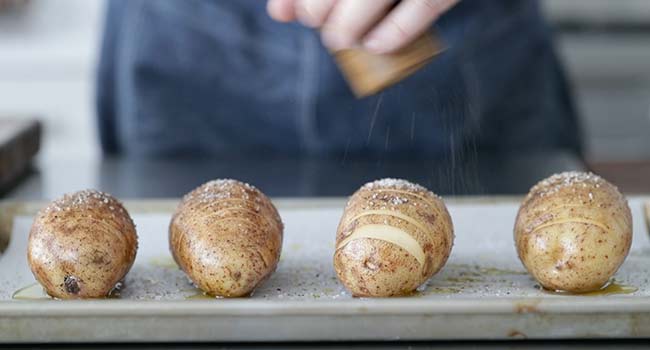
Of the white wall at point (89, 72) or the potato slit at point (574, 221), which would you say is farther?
the white wall at point (89, 72)

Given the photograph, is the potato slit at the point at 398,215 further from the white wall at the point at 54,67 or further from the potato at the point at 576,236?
the white wall at the point at 54,67

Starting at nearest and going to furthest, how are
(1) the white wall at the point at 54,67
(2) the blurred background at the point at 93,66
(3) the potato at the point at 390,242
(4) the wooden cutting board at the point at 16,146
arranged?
(3) the potato at the point at 390,242 < (4) the wooden cutting board at the point at 16,146 < (2) the blurred background at the point at 93,66 < (1) the white wall at the point at 54,67

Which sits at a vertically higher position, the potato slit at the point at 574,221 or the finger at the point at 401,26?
the finger at the point at 401,26

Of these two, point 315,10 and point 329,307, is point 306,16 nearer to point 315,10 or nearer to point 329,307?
point 315,10

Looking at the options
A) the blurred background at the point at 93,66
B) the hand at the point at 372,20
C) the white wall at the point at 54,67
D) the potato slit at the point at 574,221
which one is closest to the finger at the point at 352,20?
the hand at the point at 372,20

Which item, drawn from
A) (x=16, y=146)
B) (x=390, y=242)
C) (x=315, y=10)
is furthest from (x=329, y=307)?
(x=16, y=146)

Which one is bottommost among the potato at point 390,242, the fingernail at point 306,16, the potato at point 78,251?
the potato at point 78,251

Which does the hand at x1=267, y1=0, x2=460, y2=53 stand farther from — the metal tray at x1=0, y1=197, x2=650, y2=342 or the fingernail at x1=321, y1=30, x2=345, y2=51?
the metal tray at x1=0, y1=197, x2=650, y2=342

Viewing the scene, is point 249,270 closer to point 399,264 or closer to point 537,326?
point 399,264
